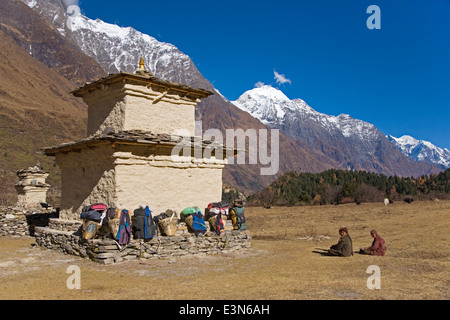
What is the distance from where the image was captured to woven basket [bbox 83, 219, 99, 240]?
33.4ft

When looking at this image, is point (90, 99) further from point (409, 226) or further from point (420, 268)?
point (409, 226)

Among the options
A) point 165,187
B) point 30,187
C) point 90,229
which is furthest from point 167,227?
point 30,187

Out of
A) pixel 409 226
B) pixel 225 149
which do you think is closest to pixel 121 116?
pixel 225 149

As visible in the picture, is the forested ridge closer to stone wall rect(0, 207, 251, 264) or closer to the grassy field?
the grassy field

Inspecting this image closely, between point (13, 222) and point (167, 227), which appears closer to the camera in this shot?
point (167, 227)

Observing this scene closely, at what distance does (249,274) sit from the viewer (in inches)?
348

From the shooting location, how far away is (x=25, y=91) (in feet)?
283

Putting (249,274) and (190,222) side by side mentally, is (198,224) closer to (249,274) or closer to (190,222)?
(190,222)

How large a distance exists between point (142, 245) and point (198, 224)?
75.8 inches

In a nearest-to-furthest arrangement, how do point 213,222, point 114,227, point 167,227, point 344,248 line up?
1. point 114,227
2. point 167,227
3. point 344,248
4. point 213,222

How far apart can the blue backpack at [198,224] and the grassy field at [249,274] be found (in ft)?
2.87

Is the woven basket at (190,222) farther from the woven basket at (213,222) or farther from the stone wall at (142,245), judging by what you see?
the woven basket at (213,222)

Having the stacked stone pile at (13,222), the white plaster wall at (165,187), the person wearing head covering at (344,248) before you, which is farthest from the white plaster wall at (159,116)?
the stacked stone pile at (13,222)

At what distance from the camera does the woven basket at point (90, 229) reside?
1018 cm
